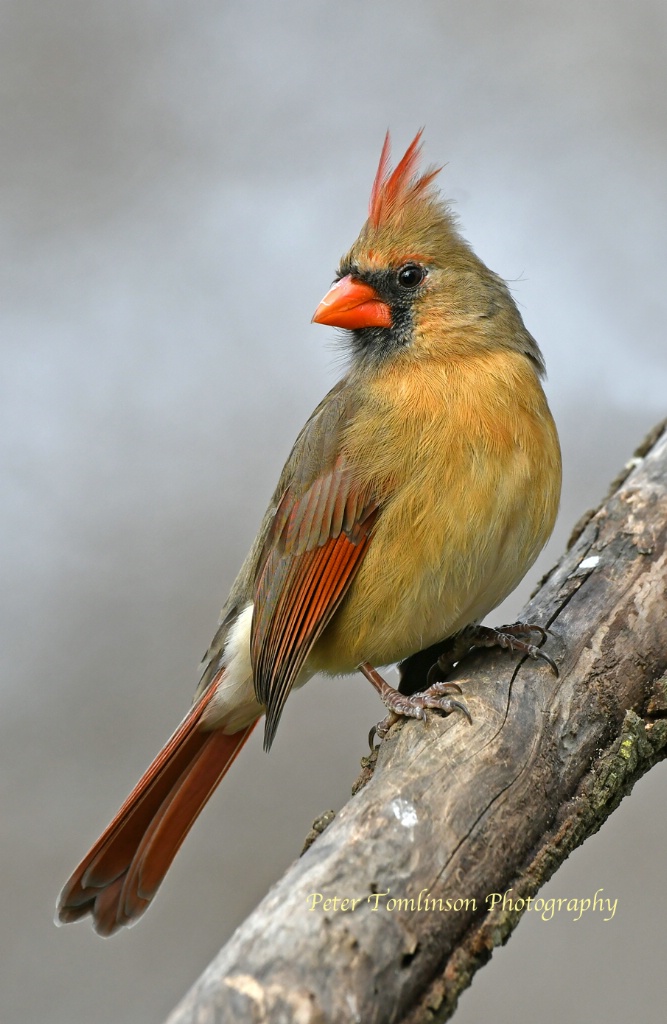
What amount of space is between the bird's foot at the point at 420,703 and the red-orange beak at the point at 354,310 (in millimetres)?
963

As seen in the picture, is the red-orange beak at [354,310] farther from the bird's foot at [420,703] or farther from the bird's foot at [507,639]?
the bird's foot at [420,703]

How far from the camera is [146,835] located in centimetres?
279

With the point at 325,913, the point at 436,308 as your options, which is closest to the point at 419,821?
the point at 325,913

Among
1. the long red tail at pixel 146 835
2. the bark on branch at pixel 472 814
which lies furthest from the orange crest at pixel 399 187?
the long red tail at pixel 146 835

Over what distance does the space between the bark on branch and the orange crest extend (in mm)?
1080

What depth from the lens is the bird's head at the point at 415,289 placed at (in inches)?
108

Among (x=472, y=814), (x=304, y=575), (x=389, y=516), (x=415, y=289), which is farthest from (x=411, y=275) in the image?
(x=472, y=814)

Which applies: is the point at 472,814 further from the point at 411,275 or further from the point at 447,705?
the point at 411,275

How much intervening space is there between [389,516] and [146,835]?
109 cm

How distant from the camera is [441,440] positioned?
98.6 inches

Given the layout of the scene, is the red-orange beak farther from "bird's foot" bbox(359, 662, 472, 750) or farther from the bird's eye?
"bird's foot" bbox(359, 662, 472, 750)

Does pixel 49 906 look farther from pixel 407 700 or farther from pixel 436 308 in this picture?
pixel 436 308

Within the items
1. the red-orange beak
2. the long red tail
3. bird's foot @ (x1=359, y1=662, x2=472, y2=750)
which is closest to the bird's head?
the red-orange beak

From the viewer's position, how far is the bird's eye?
9.18 ft
